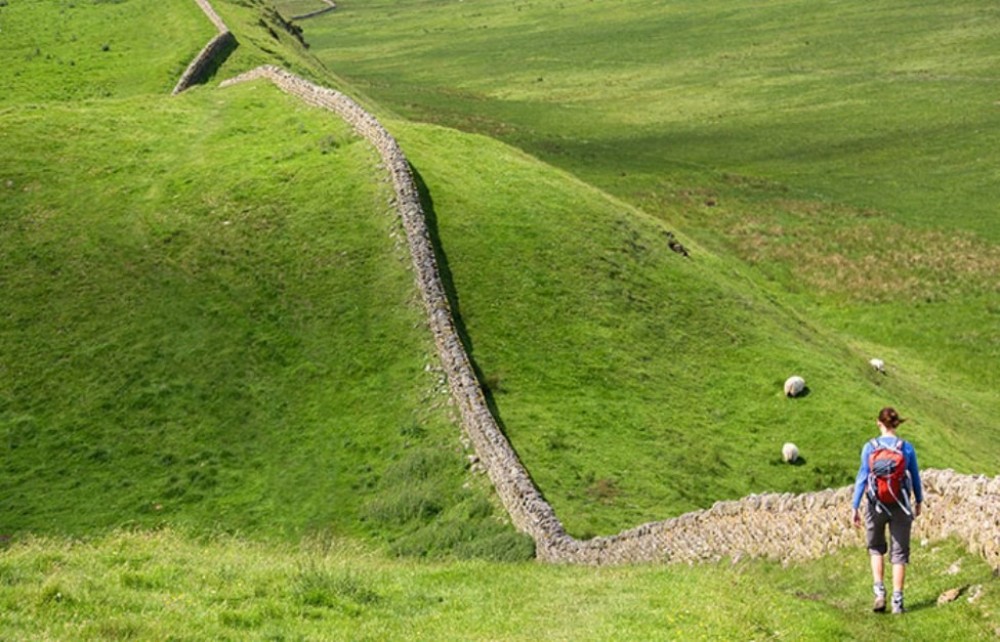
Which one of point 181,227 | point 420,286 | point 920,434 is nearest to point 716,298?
point 920,434

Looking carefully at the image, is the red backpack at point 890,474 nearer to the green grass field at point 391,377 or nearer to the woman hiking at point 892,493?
the woman hiking at point 892,493

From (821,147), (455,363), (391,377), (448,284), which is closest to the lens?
(455,363)

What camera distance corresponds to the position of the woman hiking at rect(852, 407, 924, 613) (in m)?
18.2

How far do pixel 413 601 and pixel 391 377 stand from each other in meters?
23.0

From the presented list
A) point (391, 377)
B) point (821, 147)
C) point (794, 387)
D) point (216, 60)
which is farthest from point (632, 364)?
point (821, 147)

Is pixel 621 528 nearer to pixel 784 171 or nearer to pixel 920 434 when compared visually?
pixel 920 434

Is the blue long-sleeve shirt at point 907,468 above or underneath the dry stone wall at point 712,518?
above

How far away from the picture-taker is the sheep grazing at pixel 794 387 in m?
47.8

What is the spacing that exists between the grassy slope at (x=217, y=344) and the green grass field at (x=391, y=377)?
0.16 m

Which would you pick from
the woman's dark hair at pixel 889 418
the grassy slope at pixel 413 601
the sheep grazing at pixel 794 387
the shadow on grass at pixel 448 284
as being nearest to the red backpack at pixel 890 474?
the woman's dark hair at pixel 889 418

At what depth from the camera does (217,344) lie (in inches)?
1874

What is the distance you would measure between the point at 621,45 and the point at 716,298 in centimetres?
14896

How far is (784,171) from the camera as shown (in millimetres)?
110875

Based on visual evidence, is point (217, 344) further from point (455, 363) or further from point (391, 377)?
point (455, 363)
